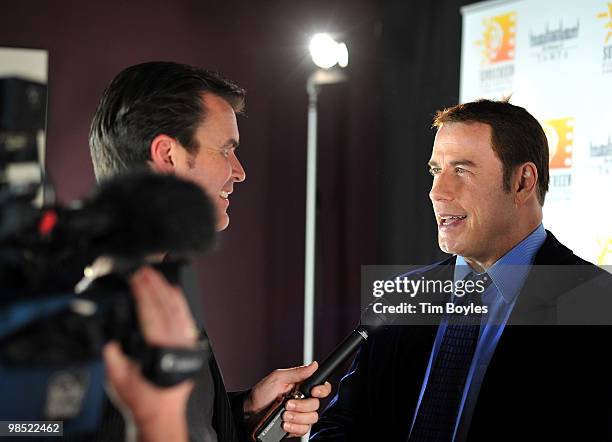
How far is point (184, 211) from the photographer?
664 millimetres

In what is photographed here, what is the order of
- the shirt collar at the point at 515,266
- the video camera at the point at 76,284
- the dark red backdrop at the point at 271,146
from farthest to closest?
the dark red backdrop at the point at 271,146 → the shirt collar at the point at 515,266 → the video camera at the point at 76,284

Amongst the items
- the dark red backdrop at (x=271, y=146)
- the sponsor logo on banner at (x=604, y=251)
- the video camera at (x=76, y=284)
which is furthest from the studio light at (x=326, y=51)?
the video camera at (x=76, y=284)

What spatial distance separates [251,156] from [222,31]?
666mm

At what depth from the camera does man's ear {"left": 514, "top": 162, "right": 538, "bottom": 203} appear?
2.04 metres

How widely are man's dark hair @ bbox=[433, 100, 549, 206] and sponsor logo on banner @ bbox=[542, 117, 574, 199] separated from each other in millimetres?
1026

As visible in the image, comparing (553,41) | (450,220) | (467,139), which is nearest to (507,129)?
(467,139)

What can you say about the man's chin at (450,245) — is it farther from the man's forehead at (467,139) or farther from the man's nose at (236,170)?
the man's nose at (236,170)

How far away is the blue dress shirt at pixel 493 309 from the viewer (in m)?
1.72

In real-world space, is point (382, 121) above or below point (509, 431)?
above

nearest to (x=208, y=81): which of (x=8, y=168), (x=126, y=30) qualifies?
(x=8, y=168)

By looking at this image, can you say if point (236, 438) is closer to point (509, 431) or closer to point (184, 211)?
point (509, 431)

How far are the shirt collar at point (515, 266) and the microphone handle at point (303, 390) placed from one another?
0.42 m

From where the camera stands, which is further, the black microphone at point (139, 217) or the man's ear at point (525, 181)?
the man's ear at point (525, 181)

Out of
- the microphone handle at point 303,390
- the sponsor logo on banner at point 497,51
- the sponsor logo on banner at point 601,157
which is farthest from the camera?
the sponsor logo on banner at point 497,51
